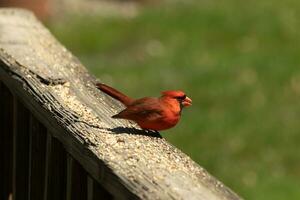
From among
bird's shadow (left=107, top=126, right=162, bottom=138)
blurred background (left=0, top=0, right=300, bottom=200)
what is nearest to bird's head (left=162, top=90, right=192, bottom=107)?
bird's shadow (left=107, top=126, right=162, bottom=138)

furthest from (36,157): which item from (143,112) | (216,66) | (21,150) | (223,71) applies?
(216,66)

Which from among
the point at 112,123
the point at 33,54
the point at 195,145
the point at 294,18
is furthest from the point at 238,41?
the point at 112,123

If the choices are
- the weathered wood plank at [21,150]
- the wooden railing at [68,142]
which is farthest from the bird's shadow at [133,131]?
the weathered wood plank at [21,150]

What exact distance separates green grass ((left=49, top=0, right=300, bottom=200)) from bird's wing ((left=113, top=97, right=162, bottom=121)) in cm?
347

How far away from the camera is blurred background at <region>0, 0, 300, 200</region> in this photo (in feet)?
23.2

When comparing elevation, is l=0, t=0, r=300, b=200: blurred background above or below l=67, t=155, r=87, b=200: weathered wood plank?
above

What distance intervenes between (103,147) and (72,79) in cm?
79

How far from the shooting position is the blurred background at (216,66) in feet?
23.2

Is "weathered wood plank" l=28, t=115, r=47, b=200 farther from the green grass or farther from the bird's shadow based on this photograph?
the green grass

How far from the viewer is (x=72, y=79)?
328 centimetres

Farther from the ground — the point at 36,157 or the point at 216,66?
the point at 216,66

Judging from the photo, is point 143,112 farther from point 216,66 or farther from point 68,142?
point 216,66

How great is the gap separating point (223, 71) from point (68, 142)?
646 cm

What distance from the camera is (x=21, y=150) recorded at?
3.31 m
